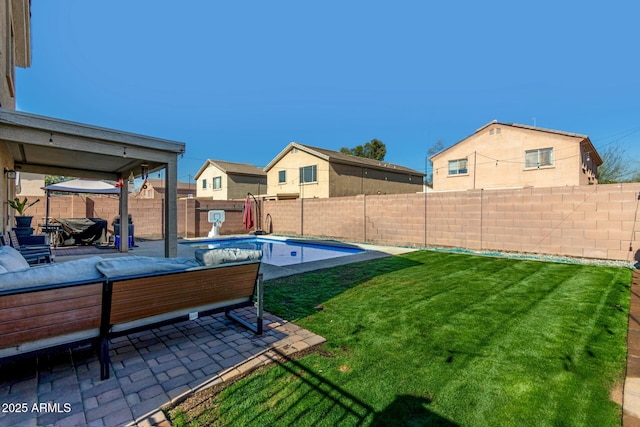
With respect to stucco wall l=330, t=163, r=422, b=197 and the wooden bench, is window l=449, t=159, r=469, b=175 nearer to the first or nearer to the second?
stucco wall l=330, t=163, r=422, b=197

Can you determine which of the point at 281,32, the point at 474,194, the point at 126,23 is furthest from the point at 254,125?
the point at 474,194

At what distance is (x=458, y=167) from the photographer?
23.0 m

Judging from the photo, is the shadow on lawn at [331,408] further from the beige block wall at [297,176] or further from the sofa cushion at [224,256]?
the beige block wall at [297,176]

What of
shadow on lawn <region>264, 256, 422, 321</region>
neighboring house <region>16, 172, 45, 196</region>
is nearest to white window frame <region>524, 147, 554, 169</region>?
shadow on lawn <region>264, 256, 422, 321</region>

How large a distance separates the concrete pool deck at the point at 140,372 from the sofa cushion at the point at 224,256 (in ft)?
3.07

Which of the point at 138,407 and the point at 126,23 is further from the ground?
the point at 126,23

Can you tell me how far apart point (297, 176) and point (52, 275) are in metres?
22.6

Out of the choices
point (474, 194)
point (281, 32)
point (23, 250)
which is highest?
point (281, 32)

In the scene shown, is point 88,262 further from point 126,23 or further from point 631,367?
point 126,23

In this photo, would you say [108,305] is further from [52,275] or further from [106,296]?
[52,275]

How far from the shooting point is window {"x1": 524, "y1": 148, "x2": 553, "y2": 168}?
18922 millimetres

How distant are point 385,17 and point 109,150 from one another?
1537 centimetres

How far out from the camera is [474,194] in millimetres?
10602

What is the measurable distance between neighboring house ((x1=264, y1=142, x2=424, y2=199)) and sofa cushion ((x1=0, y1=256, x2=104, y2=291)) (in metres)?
19.7
